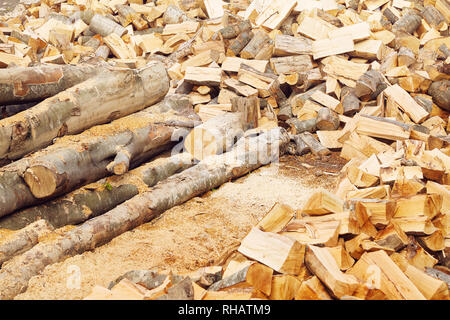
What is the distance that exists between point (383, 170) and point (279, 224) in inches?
58.4

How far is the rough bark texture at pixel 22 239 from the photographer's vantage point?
4059mm

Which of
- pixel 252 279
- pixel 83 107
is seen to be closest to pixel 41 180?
pixel 83 107

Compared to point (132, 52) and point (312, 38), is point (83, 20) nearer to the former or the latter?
point (132, 52)

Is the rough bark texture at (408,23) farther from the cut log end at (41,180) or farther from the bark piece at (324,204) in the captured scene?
the cut log end at (41,180)

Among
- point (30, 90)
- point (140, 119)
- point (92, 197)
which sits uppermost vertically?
point (30, 90)

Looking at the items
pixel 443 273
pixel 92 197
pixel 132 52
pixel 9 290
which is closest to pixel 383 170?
pixel 443 273

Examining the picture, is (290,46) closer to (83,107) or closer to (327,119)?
(327,119)

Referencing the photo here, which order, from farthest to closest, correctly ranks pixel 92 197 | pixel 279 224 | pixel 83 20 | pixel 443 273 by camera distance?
pixel 83 20 < pixel 92 197 < pixel 279 224 < pixel 443 273

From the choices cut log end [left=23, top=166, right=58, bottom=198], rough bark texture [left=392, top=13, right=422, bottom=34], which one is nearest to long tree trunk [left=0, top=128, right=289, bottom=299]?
cut log end [left=23, top=166, right=58, bottom=198]

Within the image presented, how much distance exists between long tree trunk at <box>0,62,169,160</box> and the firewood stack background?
0.07ft

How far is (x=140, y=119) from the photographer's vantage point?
20.2 feet

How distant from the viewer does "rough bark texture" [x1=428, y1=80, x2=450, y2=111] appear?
7.32 meters

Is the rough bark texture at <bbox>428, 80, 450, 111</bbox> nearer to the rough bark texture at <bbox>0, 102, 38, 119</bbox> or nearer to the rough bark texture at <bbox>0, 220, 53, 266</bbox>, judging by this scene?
the rough bark texture at <bbox>0, 102, 38, 119</bbox>

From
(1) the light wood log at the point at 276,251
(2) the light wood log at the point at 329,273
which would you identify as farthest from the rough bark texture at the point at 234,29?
(2) the light wood log at the point at 329,273
